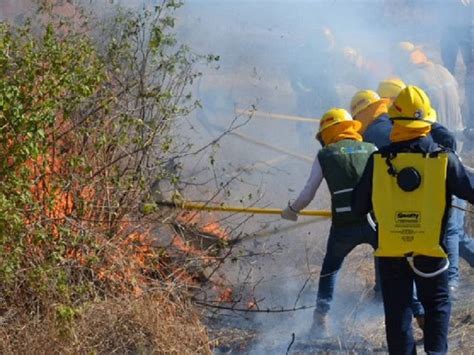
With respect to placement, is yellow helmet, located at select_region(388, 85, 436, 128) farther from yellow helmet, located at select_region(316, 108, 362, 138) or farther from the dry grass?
the dry grass

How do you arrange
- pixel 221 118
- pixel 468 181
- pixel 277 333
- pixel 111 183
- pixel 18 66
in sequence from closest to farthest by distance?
pixel 468 181
pixel 18 66
pixel 111 183
pixel 277 333
pixel 221 118

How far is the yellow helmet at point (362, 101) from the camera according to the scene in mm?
7664

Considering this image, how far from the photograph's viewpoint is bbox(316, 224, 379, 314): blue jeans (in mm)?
6473

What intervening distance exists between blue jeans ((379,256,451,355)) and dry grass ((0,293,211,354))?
106cm

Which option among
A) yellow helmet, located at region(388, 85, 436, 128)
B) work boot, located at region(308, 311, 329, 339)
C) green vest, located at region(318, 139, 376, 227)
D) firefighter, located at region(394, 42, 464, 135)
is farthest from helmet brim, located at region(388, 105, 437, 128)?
firefighter, located at region(394, 42, 464, 135)

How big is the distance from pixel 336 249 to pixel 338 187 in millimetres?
432

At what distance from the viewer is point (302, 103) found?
43.1ft

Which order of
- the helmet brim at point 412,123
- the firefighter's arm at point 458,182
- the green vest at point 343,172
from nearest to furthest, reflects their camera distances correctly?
the firefighter's arm at point 458,182 < the helmet brim at point 412,123 < the green vest at point 343,172

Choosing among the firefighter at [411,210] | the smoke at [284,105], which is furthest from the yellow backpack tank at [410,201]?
the smoke at [284,105]

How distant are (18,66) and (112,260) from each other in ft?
4.12

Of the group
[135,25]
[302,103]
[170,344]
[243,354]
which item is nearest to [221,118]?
[302,103]

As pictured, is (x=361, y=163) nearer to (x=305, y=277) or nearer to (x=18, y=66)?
(x=305, y=277)

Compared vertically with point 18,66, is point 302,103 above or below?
below

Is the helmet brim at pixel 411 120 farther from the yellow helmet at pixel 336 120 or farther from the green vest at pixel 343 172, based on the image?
the yellow helmet at pixel 336 120
